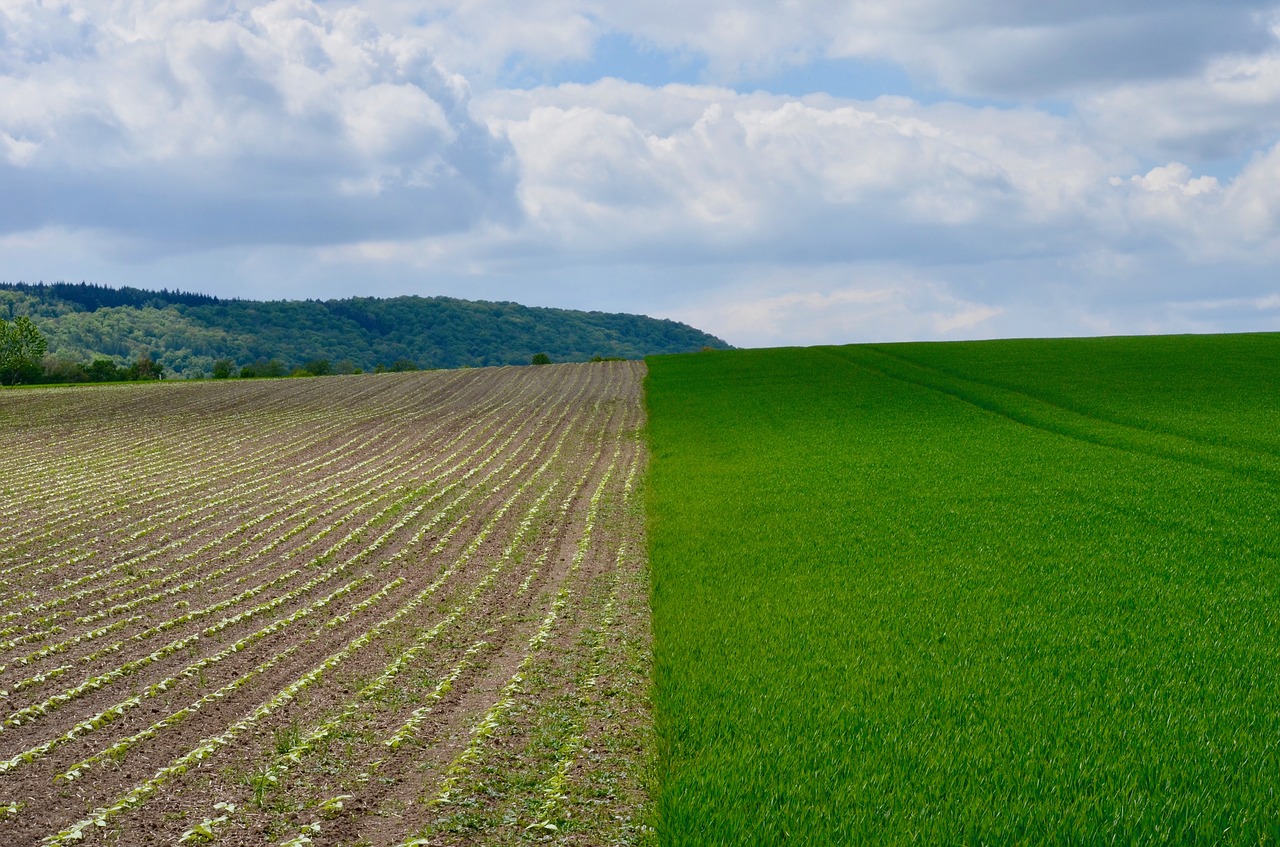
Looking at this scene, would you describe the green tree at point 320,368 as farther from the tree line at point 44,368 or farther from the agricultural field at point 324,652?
the agricultural field at point 324,652

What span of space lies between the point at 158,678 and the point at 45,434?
122 ft

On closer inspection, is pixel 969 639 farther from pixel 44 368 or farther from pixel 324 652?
pixel 44 368

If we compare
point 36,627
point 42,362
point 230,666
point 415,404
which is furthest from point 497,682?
point 42,362

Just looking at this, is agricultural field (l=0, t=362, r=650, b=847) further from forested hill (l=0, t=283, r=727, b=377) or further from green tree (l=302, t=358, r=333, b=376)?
forested hill (l=0, t=283, r=727, b=377)

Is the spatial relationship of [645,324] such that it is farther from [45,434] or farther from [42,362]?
[45,434]

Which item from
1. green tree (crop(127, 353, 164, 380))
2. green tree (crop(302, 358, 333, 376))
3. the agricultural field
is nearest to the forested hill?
green tree (crop(302, 358, 333, 376))

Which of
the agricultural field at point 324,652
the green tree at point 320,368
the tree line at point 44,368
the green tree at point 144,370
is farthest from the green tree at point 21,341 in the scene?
the agricultural field at point 324,652

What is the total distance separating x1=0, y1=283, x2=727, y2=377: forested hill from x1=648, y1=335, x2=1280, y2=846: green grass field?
108 metres

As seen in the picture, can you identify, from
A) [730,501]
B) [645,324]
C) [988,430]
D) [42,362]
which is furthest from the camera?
[645,324]

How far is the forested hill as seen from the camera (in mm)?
141125

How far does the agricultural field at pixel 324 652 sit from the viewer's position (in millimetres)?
9180

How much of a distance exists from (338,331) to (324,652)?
472 ft

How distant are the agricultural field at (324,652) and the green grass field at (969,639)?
1.11m

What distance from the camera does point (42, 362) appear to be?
106m
